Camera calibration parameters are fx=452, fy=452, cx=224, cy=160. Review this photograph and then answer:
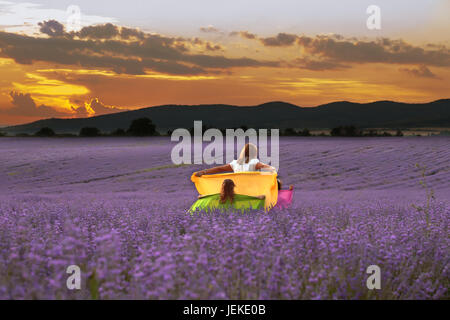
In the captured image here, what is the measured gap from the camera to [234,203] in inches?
231

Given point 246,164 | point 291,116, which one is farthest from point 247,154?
point 291,116

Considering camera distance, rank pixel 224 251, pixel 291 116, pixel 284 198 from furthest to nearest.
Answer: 1. pixel 291 116
2. pixel 284 198
3. pixel 224 251

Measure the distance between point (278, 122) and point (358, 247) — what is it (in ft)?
211

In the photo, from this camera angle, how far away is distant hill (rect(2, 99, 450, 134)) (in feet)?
191

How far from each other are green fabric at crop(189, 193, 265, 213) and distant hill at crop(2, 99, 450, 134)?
162ft

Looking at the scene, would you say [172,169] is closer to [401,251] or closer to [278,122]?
[401,251]

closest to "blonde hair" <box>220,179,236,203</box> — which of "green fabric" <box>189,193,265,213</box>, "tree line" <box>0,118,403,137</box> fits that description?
"green fabric" <box>189,193,265,213</box>

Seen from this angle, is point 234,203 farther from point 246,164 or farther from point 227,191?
point 246,164

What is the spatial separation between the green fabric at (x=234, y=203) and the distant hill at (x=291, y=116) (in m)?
49.3

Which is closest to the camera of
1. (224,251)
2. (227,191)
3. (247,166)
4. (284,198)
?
(224,251)

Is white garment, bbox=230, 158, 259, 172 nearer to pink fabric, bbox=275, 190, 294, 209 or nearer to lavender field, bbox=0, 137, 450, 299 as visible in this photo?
pink fabric, bbox=275, 190, 294, 209

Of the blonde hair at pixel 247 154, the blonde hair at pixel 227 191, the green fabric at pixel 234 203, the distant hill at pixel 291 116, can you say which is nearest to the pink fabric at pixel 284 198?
the blonde hair at pixel 247 154

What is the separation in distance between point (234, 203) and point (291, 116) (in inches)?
2638

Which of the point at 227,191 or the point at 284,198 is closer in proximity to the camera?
the point at 227,191
